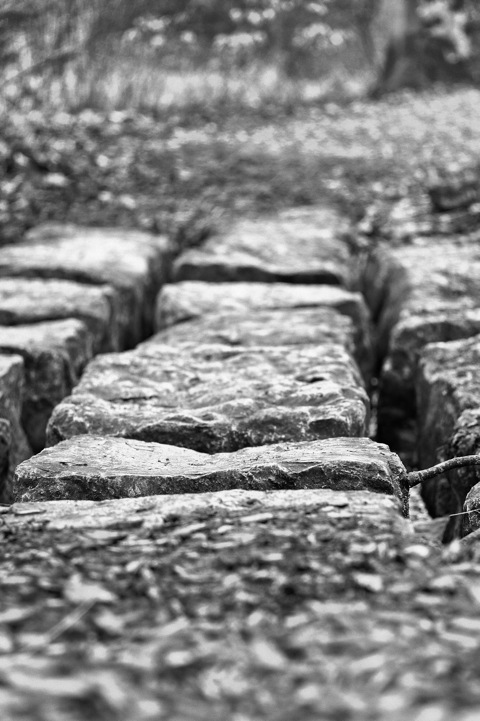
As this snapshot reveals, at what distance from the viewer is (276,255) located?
157 inches

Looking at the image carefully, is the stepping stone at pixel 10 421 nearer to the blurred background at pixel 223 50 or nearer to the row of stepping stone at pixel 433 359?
the row of stepping stone at pixel 433 359

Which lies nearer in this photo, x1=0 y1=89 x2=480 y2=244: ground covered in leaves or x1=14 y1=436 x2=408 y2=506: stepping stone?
x1=14 y1=436 x2=408 y2=506: stepping stone

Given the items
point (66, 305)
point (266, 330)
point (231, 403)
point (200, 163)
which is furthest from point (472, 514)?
point (200, 163)

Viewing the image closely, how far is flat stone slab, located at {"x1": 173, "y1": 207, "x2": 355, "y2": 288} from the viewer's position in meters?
3.80

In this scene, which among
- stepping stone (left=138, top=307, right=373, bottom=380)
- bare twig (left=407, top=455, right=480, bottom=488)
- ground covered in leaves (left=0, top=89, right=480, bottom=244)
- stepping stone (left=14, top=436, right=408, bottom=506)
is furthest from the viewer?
ground covered in leaves (left=0, top=89, right=480, bottom=244)

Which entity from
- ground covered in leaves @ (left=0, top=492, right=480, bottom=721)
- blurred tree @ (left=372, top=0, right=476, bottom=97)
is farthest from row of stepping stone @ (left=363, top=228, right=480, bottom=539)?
blurred tree @ (left=372, top=0, right=476, bottom=97)

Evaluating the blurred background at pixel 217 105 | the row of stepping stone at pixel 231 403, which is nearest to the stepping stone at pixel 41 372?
→ the row of stepping stone at pixel 231 403

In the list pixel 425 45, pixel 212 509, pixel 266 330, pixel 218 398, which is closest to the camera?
pixel 212 509

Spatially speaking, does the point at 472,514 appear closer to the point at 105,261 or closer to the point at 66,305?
the point at 66,305

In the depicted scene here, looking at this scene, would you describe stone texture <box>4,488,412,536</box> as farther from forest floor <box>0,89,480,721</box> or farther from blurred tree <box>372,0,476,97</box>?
blurred tree <box>372,0,476,97</box>

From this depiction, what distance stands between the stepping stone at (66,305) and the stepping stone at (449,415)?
3.85ft

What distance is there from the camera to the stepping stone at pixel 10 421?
2385 mm

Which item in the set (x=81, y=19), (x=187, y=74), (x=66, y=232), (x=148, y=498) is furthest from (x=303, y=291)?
(x=187, y=74)

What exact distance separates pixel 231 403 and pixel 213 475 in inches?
18.0
